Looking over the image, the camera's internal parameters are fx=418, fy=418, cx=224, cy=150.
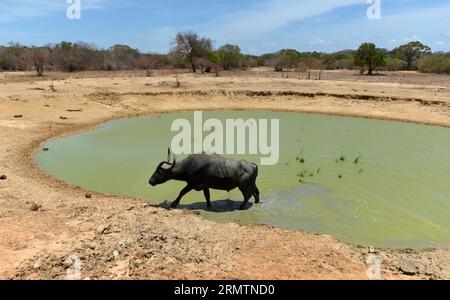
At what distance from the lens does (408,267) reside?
8.23 metres

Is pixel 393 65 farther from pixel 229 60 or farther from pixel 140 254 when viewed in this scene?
pixel 140 254

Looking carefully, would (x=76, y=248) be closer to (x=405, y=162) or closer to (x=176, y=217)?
(x=176, y=217)

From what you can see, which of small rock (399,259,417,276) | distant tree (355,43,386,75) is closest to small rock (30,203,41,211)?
small rock (399,259,417,276)

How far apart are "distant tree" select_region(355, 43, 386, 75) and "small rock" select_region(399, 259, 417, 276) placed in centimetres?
5159

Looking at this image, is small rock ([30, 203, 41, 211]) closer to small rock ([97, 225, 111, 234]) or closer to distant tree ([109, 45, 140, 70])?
small rock ([97, 225, 111, 234])

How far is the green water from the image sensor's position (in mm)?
10859

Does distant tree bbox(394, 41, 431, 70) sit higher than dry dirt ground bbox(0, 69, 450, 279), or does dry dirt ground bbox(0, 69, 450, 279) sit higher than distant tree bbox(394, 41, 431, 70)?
distant tree bbox(394, 41, 431, 70)

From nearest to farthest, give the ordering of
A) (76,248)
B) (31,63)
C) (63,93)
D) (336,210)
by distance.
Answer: (76,248) < (336,210) < (63,93) < (31,63)

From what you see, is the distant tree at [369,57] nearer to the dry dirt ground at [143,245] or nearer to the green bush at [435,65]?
the green bush at [435,65]

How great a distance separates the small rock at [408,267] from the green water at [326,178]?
1252mm
